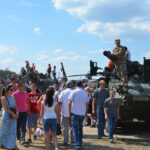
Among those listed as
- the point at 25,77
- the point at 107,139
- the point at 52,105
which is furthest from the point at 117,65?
the point at 25,77

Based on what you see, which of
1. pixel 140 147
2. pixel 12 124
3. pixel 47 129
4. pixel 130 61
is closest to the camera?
pixel 47 129

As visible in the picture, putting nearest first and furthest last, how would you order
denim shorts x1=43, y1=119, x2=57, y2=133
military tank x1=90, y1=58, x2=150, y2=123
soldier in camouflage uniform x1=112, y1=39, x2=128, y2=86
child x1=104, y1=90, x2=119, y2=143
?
denim shorts x1=43, y1=119, x2=57, y2=133 → child x1=104, y1=90, x2=119, y2=143 → military tank x1=90, y1=58, x2=150, y2=123 → soldier in camouflage uniform x1=112, y1=39, x2=128, y2=86

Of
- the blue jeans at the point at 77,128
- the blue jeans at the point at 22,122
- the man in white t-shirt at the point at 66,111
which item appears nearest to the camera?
the blue jeans at the point at 77,128

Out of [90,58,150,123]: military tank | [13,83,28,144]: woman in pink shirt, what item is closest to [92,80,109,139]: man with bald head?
[90,58,150,123]: military tank

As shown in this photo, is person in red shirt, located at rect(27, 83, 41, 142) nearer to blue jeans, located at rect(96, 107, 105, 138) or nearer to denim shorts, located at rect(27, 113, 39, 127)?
denim shorts, located at rect(27, 113, 39, 127)

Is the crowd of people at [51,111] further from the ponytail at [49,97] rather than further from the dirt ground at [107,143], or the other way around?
the dirt ground at [107,143]

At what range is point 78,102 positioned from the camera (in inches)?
293

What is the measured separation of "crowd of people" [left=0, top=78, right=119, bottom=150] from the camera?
23.0 feet

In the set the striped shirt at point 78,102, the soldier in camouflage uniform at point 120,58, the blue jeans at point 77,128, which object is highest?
the soldier in camouflage uniform at point 120,58

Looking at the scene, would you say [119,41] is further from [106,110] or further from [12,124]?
[12,124]

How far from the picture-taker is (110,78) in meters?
12.1

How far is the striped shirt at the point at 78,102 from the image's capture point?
292 inches

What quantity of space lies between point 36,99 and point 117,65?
3.20 m

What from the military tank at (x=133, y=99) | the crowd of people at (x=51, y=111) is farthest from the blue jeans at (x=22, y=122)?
the military tank at (x=133, y=99)
